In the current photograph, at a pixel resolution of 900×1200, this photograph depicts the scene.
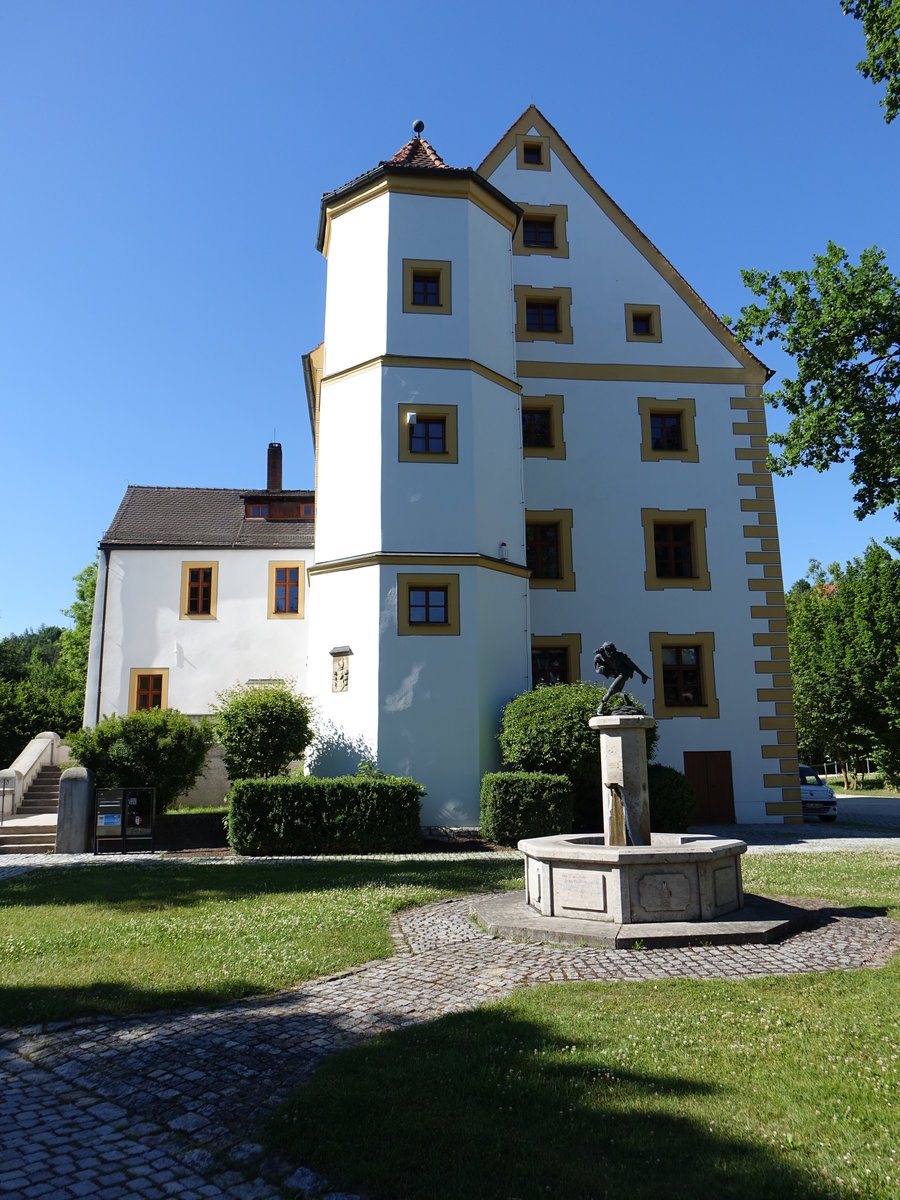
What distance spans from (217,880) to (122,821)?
16.7 feet

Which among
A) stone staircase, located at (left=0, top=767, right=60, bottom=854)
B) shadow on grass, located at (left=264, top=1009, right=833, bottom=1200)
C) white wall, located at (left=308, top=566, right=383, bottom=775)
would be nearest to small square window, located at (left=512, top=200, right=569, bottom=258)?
white wall, located at (left=308, top=566, right=383, bottom=775)

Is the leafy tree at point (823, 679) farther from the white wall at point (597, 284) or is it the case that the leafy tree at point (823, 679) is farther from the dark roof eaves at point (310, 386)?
the dark roof eaves at point (310, 386)

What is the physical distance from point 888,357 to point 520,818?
1207 centimetres

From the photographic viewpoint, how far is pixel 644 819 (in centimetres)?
970

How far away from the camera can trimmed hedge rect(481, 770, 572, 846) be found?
16.1 meters

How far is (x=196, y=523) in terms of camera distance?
2870 centimetres

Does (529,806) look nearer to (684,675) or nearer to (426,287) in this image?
(684,675)

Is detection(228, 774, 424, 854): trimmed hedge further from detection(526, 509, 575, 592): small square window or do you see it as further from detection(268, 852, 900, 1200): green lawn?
detection(268, 852, 900, 1200): green lawn

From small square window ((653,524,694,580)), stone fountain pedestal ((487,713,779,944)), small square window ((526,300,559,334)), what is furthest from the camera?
small square window ((526,300,559,334))

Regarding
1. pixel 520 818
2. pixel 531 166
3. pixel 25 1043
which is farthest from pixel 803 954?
pixel 531 166

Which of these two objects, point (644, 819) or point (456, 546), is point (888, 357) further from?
point (644, 819)

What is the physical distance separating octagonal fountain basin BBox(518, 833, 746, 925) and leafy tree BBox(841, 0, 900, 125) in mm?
15411

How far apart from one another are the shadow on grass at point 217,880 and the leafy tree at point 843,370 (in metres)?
11.0

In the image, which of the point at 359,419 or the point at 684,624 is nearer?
the point at 359,419
